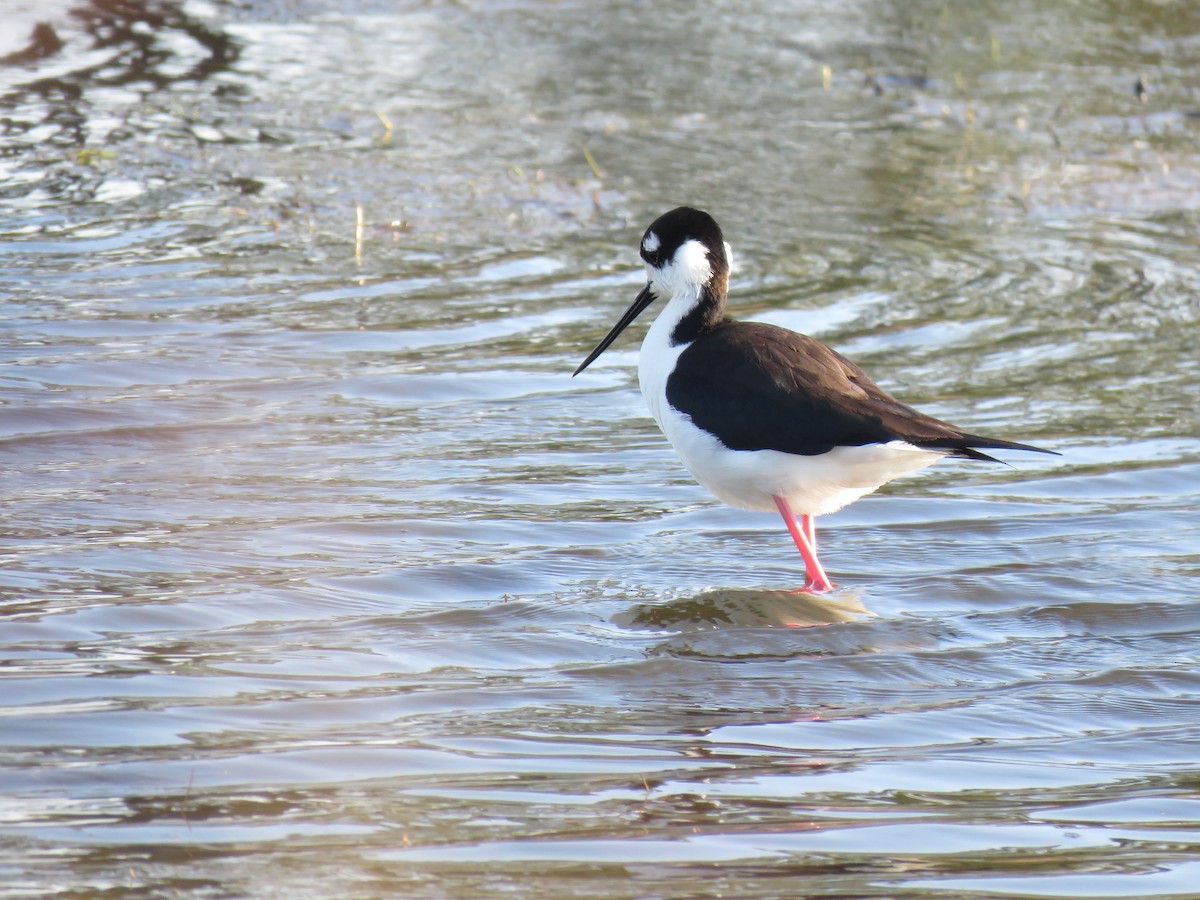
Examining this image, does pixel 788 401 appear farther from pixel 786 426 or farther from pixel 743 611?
pixel 743 611

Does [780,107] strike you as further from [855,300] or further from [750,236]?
[855,300]

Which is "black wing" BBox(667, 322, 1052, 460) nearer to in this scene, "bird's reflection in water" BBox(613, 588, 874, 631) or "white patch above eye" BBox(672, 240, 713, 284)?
"white patch above eye" BBox(672, 240, 713, 284)

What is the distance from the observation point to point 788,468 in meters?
6.00

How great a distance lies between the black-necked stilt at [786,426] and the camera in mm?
5820

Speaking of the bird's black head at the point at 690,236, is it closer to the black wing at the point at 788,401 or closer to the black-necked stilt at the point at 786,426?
the black-necked stilt at the point at 786,426

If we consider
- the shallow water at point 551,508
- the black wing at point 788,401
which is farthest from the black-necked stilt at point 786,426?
the shallow water at point 551,508

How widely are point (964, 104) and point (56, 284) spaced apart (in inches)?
333

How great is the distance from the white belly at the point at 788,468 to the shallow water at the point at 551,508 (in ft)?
0.99

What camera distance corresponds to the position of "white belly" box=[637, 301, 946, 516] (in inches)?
233

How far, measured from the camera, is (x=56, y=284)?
867cm

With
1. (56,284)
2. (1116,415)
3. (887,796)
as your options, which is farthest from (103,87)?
(887,796)

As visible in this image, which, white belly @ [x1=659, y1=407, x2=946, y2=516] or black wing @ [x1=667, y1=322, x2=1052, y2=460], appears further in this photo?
white belly @ [x1=659, y1=407, x2=946, y2=516]

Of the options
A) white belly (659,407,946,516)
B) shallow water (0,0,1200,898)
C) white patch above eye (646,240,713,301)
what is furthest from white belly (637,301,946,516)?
white patch above eye (646,240,713,301)

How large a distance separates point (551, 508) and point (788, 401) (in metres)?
1.12
